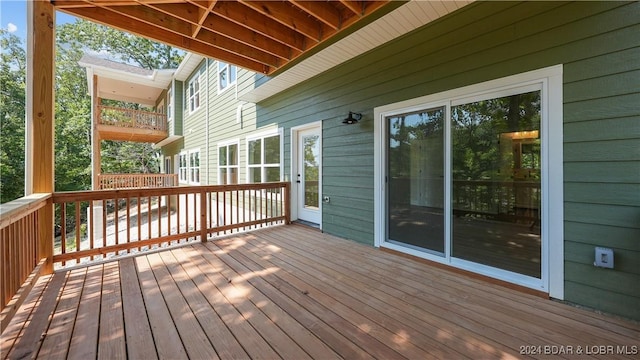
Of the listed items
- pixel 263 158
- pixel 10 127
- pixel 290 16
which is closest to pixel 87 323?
pixel 290 16

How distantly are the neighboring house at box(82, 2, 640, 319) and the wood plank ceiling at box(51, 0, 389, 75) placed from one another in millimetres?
→ 430

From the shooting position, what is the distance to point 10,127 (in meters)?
11.6

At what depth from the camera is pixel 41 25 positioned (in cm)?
263

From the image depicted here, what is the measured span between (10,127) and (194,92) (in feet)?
30.4

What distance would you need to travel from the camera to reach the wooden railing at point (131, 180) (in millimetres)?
9380

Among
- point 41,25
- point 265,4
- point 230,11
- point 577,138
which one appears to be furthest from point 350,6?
point 41,25

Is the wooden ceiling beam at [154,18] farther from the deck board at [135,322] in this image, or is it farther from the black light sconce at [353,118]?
the deck board at [135,322]

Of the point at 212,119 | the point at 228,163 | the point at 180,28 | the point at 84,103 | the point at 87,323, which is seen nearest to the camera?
the point at 87,323

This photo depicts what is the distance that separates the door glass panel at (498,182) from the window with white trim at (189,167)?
31.7 ft

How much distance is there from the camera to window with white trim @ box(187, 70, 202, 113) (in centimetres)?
992

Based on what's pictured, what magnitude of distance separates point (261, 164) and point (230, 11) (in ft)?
12.3

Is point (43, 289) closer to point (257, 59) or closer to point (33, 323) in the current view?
point (33, 323)

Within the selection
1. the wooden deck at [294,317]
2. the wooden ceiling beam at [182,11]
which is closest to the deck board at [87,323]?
the wooden deck at [294,317]

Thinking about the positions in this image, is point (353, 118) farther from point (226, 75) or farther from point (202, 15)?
point (226, 75)
